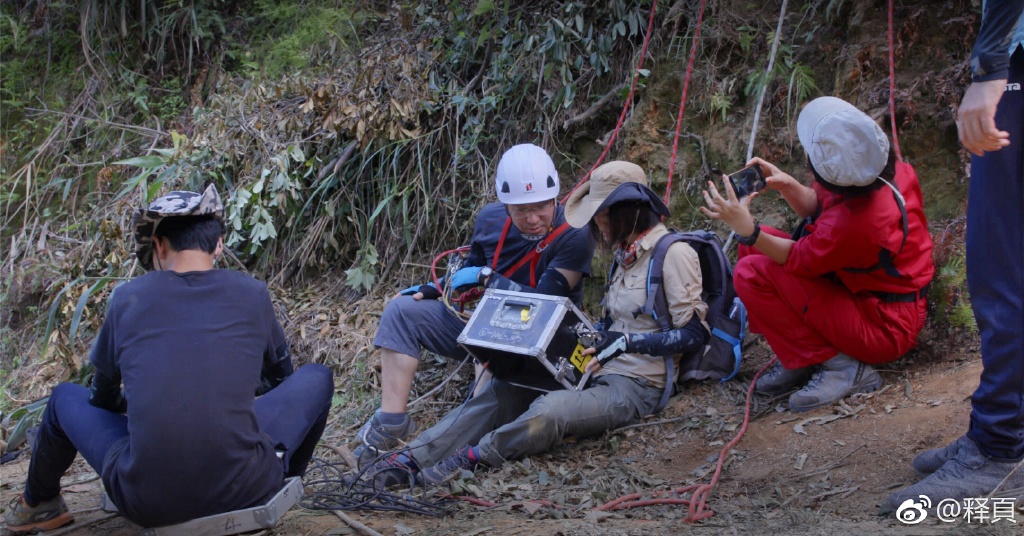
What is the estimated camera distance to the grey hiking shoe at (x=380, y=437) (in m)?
4.33

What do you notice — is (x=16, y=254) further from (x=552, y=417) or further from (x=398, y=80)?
(x=552, y=417)

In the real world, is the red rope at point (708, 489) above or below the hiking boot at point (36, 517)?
above

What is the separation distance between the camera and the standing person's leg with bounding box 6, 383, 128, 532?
3.03m

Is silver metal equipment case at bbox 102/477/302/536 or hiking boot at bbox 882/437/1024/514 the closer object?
hiking boot at bbox 882/437/1024/514

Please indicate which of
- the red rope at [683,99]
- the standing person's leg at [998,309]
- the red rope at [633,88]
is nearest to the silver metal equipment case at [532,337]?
the red rope at [683,99]

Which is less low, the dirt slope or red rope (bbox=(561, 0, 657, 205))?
red rope (bbox=(561, 0, 657, 205))

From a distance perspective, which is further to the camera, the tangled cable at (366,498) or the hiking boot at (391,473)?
the hiking boot at (391,473)

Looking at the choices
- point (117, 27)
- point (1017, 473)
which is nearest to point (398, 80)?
point (117, 27)

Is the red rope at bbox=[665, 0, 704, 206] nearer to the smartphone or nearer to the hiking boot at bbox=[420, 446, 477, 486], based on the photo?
the smartphone

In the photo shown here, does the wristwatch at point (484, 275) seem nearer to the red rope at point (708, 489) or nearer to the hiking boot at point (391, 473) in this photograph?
the hiking boot at point (391, 473)

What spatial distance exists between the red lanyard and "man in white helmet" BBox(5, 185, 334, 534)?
1.66 m

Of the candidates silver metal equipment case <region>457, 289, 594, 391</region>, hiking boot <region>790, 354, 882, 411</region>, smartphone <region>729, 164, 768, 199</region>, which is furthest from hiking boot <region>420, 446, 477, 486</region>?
smartphone <region>729, 164, 768, 199</region>

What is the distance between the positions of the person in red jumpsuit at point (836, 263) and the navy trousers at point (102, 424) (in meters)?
1.69

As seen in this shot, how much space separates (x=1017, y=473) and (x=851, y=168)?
3.86 feet
